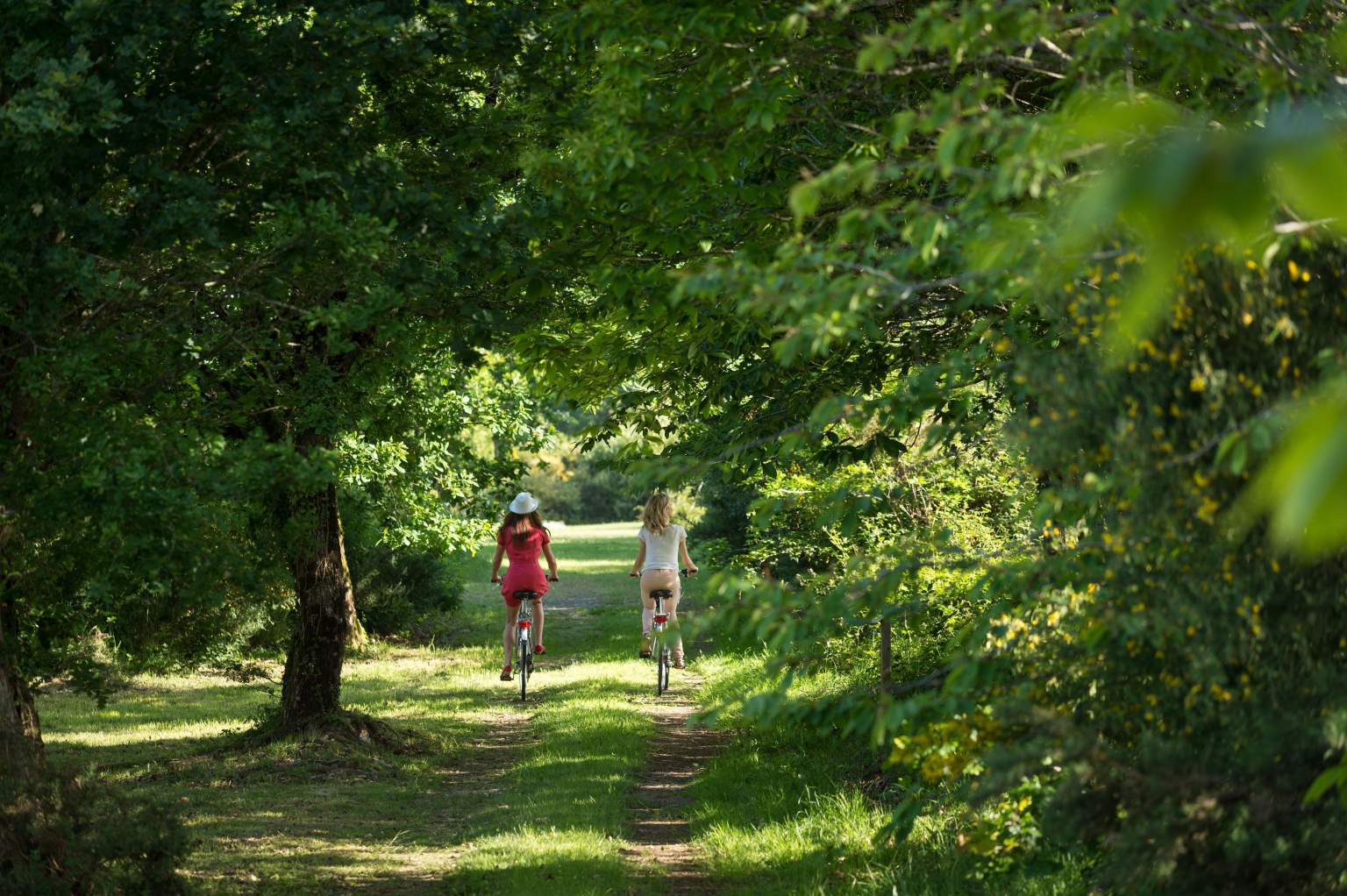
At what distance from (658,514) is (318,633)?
3.97 m

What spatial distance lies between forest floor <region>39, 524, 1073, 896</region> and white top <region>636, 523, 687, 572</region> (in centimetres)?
144

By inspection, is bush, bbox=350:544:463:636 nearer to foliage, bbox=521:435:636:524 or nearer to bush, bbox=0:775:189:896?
bush, bbox=0:775:189:896

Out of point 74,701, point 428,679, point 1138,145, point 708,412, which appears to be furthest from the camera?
point 428,679

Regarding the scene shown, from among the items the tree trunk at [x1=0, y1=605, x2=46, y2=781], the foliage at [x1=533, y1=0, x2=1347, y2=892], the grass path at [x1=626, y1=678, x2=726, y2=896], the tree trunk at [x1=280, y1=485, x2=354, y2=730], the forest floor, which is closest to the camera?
the foliage at [x1=533, y1=0, x2=1347, y2=892]

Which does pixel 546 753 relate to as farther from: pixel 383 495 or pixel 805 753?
pixel 383 495

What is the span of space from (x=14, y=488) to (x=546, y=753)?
5.98 m

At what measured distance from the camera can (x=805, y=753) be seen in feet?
33.9

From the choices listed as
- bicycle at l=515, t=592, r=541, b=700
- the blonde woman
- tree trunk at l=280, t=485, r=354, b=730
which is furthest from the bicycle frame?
tree trunk at l=280, t=485, r=354, b=730

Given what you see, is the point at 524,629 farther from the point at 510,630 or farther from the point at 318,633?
the point at 318,633

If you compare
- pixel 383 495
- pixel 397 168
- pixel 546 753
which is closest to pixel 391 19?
pixel 397 168

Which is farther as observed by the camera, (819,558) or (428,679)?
(428,679)

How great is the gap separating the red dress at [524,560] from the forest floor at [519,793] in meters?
1.28

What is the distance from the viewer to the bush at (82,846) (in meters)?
5.80

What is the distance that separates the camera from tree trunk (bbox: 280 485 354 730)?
11281 mm
